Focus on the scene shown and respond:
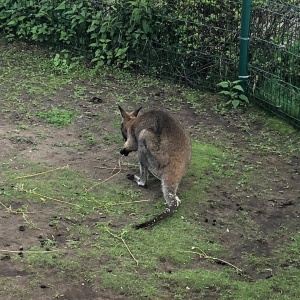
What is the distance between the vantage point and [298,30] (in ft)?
25.1

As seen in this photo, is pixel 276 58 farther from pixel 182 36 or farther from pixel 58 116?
pixel 58 116

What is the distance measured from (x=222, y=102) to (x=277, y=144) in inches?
52.5

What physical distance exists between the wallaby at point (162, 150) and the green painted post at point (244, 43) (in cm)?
229

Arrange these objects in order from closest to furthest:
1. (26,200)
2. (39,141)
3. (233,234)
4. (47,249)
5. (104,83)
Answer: (47,249), (233,234), (26,200), (39,141), (104,83)

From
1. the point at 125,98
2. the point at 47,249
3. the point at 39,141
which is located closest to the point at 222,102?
the point at 125,98

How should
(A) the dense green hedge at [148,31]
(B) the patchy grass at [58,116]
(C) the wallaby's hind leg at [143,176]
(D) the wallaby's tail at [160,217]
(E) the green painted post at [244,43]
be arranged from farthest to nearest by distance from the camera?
1. (A) the dense green hedge at [148,31]
2. (E) the green painted post at [244,43]
3. (B) the patchy grass at [58,116]
4. (C) the wallaby's hind leg at [143,176]
5. (D) the wallaby's tail at [160,217]

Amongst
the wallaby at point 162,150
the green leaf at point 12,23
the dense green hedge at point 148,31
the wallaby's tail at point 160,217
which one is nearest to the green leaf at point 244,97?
the dense green hedge at point 148,31

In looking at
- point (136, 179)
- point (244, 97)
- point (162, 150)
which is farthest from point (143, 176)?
point (244, 97)

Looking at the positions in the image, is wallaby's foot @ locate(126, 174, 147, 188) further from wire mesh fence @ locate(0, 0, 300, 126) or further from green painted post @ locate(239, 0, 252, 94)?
green painted post @ locate(239, 0, 252, 94)

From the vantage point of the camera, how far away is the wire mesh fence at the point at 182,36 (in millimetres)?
7922

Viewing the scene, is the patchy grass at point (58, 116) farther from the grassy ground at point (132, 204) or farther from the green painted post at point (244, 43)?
the green painted post at point (244, 43)

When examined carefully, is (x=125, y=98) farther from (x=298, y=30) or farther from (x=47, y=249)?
(x=47, y=249)

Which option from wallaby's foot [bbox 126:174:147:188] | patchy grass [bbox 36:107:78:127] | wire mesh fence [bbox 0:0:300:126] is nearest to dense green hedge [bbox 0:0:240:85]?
wire mesh fence [bbox 0:0:300:126]

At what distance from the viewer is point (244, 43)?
324 inches
